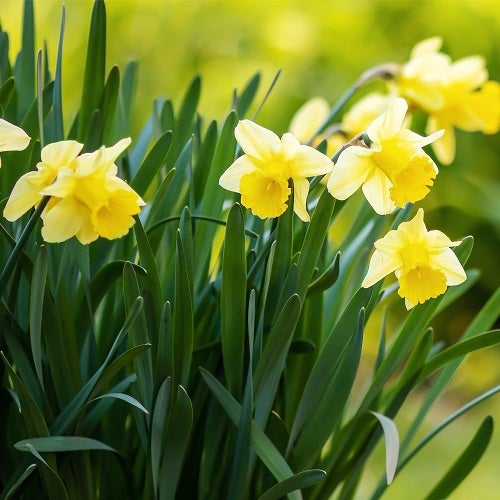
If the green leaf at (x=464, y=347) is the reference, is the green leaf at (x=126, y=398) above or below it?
below

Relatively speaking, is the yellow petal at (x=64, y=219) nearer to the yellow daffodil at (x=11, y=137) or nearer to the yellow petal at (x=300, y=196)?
the yellow daffodil at (x=11, y=137)

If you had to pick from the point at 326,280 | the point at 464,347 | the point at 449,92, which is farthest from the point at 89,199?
the point at 449,92

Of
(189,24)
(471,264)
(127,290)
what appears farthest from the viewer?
(189,24)

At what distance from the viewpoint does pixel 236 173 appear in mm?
660

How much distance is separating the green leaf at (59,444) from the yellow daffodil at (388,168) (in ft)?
0.90

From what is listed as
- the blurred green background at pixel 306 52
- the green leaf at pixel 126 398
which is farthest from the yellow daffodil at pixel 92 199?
the blurred green background at pixel 306 52

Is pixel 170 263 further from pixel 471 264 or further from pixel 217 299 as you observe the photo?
pixel 471 264

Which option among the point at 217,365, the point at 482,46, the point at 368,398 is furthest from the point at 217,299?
the point at 482,46

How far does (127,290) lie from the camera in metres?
0.65

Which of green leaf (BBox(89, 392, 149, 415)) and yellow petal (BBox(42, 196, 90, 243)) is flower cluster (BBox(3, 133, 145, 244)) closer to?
→ yellow petal (BBox(42, 196, 90, 243))

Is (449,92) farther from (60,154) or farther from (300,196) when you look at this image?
(60,154)

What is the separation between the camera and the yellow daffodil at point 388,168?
0.66 m

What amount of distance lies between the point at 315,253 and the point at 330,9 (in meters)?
2.43

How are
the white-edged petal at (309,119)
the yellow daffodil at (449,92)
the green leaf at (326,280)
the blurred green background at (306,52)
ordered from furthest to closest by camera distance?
the blurred green background at (306,52) → the white-edged petal at (309,119) → the yellow daffodil at (449,92) → the green leaf at (326,280)
